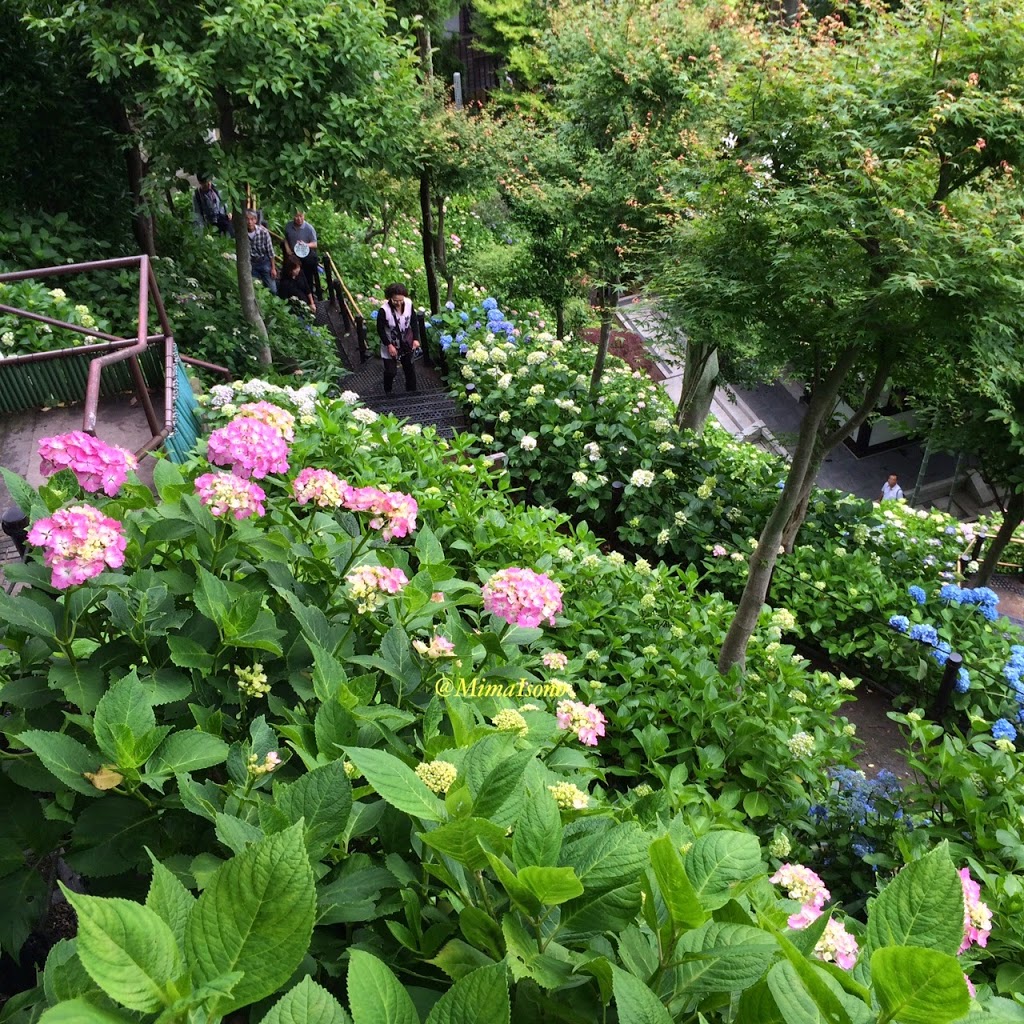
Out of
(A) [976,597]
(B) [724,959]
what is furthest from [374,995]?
(A) [976,597]

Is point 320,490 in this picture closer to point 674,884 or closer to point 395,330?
point 674,884

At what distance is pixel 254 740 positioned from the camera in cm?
144

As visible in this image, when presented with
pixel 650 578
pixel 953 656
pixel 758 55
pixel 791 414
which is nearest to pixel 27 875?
pixel 650 578

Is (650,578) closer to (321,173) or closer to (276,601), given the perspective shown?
(276,601)

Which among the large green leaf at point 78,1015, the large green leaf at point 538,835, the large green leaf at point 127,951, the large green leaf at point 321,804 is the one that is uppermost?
the large green leaf at point 127,951

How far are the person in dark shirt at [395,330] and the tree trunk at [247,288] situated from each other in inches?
51.4

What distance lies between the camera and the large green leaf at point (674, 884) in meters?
0.98

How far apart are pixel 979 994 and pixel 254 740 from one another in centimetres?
156

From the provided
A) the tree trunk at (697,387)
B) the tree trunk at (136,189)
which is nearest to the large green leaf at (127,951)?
the tree trunk at (697,387)

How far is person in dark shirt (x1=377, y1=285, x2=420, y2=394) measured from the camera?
8625 millimetres

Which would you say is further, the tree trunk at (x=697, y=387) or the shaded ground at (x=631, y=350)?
the shaded ground at (x=631, y=350)

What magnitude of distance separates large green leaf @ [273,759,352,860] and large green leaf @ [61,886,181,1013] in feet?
1.23

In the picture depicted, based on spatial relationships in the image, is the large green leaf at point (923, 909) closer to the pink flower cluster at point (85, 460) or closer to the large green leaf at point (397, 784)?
the large green leaf at point (397, 784)

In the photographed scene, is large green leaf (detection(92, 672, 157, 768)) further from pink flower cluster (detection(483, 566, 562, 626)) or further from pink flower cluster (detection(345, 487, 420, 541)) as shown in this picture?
pink flower cluster (detection(483, 566, 562, 626))
